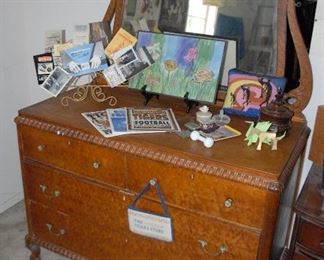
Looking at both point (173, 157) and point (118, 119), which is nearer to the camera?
point (173, 157)

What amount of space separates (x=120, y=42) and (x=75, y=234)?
2.76 feet

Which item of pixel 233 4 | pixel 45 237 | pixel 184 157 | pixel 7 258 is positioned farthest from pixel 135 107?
pixel 7 258

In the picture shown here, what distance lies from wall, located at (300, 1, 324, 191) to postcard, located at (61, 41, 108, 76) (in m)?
0.84

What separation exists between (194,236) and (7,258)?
1131 mm

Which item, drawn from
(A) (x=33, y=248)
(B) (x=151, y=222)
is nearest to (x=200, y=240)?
(B) (x=151, y=222)

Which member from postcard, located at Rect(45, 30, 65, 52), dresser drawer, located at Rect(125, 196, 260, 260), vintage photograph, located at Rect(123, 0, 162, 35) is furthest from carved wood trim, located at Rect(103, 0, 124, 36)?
dresser drawer, located at Rect(125, 196, 260, 260)

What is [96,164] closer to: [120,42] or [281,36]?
[120,42]

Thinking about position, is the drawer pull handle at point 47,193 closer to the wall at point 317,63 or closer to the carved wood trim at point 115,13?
the carved wood trim at point 115,13

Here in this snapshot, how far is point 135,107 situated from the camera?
1.57 metres

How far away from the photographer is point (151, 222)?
1.39m

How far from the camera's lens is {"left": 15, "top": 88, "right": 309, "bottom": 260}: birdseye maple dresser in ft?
3.95

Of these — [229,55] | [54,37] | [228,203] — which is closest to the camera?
[228,203]

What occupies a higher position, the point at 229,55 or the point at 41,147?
the point at 229,55

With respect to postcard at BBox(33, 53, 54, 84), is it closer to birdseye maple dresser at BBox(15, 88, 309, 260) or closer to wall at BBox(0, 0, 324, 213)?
birdseye maple dresser at BBox(15, 88, 309, 260)
